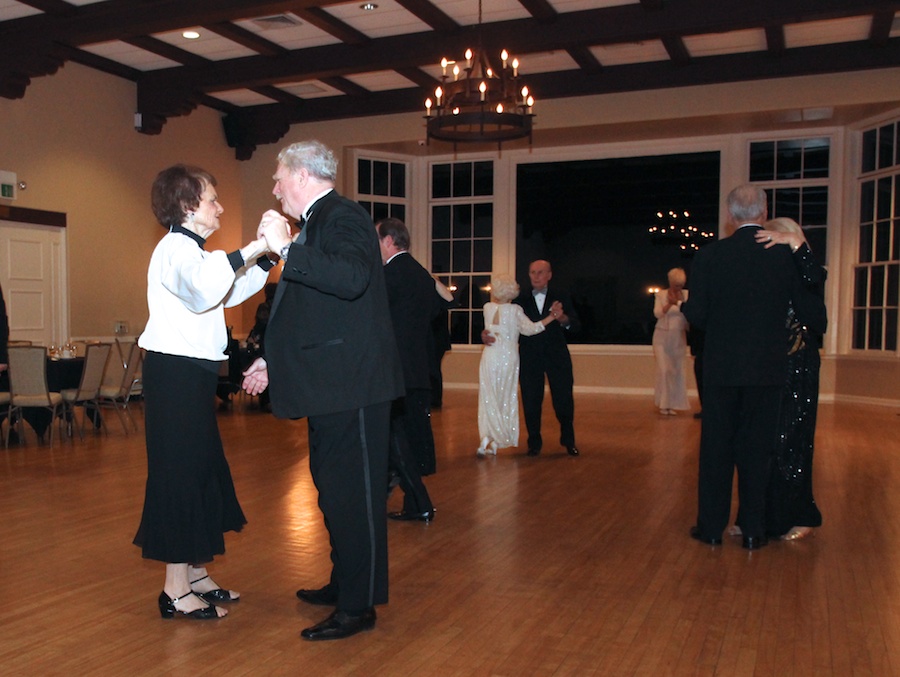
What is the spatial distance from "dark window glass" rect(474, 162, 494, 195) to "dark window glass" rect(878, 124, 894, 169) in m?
5.44

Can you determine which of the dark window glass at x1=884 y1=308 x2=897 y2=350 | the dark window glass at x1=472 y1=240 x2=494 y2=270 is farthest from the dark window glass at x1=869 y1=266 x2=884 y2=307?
the dark window glass at x1=472 y1=240 x2=494 y2=270

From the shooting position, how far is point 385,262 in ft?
15.2

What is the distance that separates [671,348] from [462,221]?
15.7 feet

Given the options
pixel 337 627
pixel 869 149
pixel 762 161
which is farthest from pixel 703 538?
pixel 762 161

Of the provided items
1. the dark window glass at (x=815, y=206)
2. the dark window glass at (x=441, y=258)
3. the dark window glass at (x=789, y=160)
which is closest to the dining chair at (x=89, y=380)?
the dark window glass at (x=441, y=258)

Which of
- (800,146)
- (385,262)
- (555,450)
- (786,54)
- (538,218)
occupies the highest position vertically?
(786,54)

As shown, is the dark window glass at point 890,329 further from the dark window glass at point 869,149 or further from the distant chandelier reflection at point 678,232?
the distant chandelier reflection at point 678,232

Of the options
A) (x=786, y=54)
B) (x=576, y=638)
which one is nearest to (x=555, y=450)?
(x=576, y=638)

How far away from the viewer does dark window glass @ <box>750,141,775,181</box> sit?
464 inches

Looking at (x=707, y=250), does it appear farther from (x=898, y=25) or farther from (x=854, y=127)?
(x=854, y=127)

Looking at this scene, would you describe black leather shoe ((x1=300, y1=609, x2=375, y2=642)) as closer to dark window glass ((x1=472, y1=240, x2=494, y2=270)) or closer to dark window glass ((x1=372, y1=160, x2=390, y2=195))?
dark window glass ((x1=472, y1=240, x2=494, y2=270))

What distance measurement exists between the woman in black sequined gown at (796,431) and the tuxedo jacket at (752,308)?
0.41 feet

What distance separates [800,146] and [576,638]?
10.4 meters

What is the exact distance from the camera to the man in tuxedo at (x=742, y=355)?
386 centimetres
